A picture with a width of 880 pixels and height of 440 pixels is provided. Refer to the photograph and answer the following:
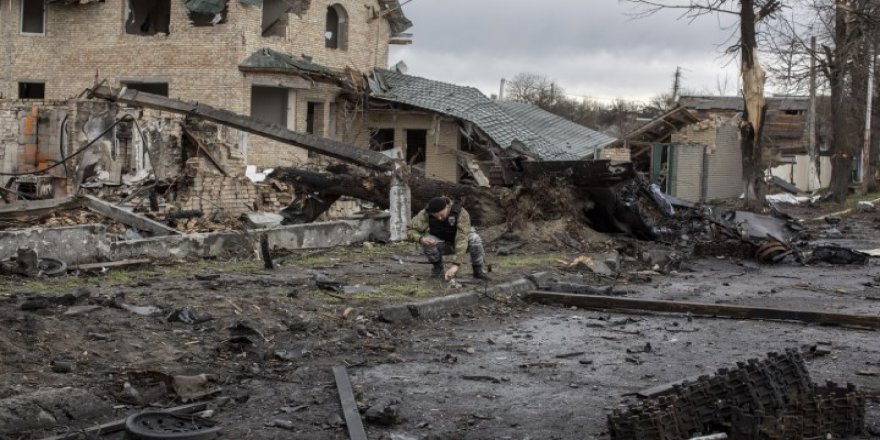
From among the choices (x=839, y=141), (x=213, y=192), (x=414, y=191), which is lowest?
(x=213, y=192)

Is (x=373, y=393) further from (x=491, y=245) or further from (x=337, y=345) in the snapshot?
(x=491, y=245)

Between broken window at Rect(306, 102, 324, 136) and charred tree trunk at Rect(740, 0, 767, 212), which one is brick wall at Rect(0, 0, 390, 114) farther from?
charred tree trunk at Rect(740, 0, 767, 212)

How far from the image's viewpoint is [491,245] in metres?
16.0

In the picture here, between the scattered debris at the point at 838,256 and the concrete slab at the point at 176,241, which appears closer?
the concrete slab at the point at 176,241

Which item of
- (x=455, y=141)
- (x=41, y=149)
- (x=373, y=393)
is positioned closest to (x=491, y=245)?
(x=373, y=393)

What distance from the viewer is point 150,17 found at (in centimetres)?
3212

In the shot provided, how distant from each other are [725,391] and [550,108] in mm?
57183

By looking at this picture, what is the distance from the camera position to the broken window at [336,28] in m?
32.9

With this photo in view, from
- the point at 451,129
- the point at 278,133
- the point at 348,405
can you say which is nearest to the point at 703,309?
the point at 348,405

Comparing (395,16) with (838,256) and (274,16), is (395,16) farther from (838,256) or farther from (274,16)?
(838,256)

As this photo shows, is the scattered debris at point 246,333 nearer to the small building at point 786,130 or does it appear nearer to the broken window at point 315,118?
A: the broken window at point 315,118

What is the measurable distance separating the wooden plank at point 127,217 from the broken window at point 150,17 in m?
16.8

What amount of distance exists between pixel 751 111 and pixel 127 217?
1561 cm

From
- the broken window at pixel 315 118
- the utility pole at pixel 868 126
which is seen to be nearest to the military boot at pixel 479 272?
the broken window at pixel 315 118
